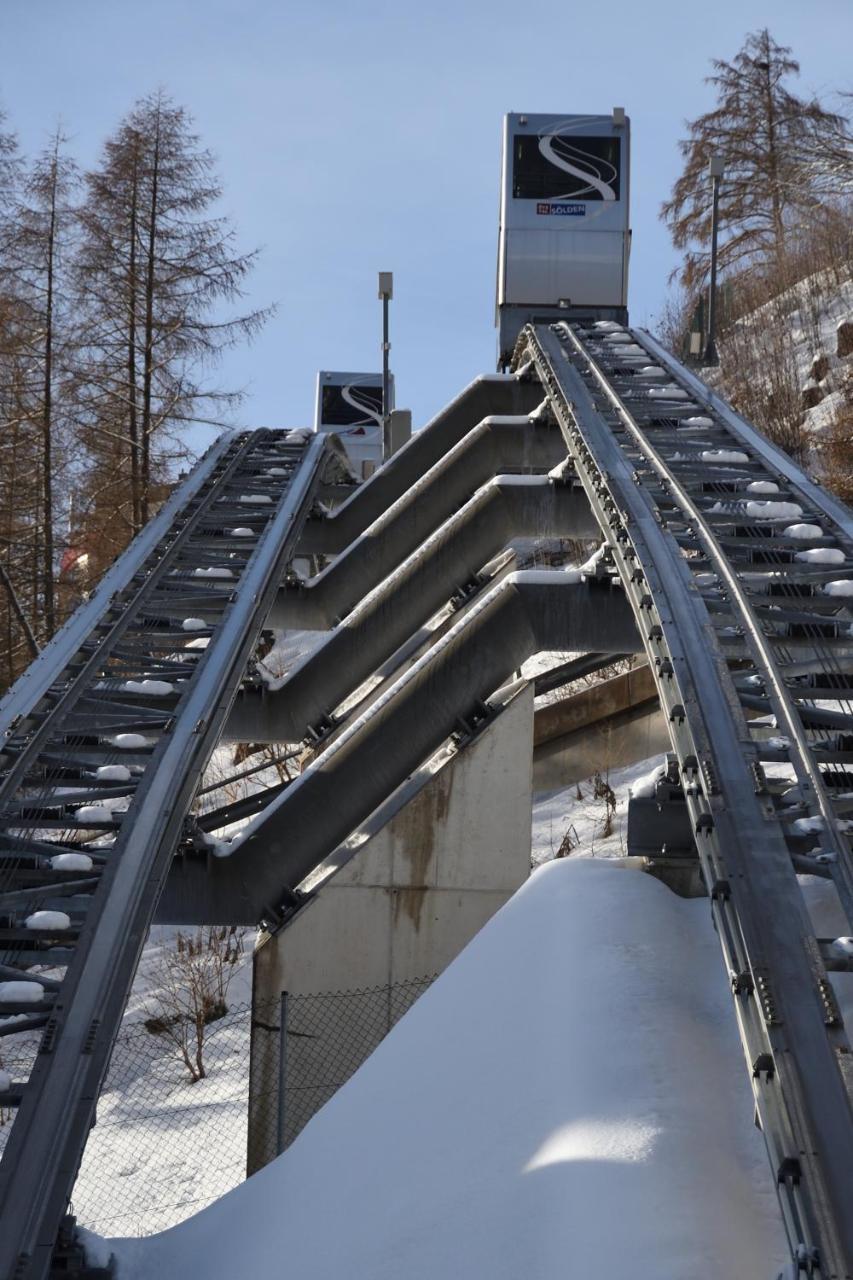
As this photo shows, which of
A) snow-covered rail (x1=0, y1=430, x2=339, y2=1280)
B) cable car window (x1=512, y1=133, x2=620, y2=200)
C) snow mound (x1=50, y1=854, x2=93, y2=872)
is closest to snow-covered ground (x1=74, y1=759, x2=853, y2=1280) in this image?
snow-covered rail (x1=0, y1=430, x2=339, y2=1280)

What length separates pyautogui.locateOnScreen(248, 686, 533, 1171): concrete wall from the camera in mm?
12633

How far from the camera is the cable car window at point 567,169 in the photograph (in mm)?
25297

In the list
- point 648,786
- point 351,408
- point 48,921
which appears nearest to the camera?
point 48,921

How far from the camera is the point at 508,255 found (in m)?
25.0

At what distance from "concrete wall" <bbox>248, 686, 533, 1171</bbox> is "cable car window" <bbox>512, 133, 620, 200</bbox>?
1440 centimetres

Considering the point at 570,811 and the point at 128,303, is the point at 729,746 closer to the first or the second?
the point at 570,811

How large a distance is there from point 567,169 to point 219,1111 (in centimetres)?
1682

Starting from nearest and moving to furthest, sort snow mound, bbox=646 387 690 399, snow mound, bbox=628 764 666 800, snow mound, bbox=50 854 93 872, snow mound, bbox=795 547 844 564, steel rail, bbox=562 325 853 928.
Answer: steel rail, bbox=562 325 853 928 → snow mound, bbox=50 854 93 872 → snow mound, bbox=628 764 666 800 → snow mound, bbox=795 547 844 564 → snow mound, bbox=646 387 690 399

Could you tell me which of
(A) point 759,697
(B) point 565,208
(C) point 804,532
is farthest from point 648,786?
(B) point 565,208

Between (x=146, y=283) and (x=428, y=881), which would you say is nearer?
(x=428, y=881)

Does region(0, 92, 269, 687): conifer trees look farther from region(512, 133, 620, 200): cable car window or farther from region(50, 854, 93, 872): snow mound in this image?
region(50, 854, 93, 872): snow mound

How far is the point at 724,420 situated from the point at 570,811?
A: 504cm

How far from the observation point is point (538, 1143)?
244 inches

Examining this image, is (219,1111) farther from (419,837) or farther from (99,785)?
(99,785)
